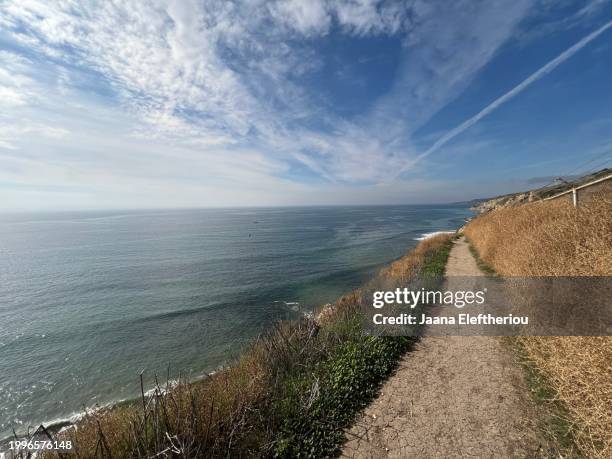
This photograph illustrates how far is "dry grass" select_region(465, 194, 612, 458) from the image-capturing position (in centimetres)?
398

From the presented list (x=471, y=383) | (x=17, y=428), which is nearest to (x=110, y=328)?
(x=17, y=428)

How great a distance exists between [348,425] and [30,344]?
2091 cm

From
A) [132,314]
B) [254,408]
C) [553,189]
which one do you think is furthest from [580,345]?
[553,189]

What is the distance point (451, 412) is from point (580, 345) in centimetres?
255

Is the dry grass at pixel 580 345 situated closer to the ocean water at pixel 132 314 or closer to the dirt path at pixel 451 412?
the dirt path at pixel 451 412

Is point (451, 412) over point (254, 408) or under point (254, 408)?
under

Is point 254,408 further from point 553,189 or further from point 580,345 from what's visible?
point 553,189

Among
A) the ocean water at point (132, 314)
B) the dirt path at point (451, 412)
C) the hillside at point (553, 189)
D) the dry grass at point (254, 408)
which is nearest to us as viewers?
the dry grass at point (254, 408)

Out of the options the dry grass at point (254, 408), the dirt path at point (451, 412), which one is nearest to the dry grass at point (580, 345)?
the dirt path at point (451, 412)

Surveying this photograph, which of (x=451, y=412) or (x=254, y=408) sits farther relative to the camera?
(x=451, y=412)

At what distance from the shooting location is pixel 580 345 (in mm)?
4645

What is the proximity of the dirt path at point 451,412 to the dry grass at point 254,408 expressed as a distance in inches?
18.5

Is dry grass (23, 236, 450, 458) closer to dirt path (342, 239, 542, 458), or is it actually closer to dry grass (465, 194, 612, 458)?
dirt path (342, 239, 542, 458)

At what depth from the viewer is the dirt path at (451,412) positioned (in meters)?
4.47
